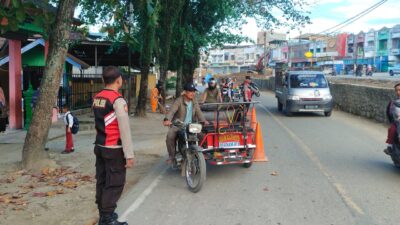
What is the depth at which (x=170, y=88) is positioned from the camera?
172ft

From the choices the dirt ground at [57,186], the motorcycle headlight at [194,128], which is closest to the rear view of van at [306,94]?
the dirt ground at [57,186]

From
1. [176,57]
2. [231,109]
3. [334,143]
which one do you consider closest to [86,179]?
[231,109]

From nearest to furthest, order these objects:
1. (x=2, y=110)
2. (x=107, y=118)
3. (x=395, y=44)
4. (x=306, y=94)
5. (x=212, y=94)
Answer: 1. (x=107, y=118)
2. (x=2, y=110)
3. (x=212, y=94)
4. (x=306, y=94)
5. (x=395, y=44)

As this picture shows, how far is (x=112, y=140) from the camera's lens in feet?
15.8

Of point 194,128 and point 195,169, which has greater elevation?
point 194,128

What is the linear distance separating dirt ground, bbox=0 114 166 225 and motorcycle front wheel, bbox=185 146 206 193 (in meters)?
1.03

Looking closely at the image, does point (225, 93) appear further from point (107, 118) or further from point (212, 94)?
point (107, 118)

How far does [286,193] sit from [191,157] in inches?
60.1

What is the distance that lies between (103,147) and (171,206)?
1.53 metres

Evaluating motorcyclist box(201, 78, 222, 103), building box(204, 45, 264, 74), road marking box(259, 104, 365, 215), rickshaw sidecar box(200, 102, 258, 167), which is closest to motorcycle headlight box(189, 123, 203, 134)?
rickshaw sidecar box(200, 102, 258, 167)

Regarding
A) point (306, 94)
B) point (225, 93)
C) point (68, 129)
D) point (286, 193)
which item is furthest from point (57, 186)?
point (225, 93)

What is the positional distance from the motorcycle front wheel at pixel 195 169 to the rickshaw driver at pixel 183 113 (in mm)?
588

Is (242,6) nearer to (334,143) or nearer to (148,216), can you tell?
(334,143)

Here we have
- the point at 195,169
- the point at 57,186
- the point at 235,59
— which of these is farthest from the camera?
the point at 235,59
